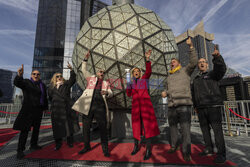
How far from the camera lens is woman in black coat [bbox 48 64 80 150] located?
2.64 m

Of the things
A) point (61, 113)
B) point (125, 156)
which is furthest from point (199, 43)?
point (61, 113)

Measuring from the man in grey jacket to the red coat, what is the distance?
40cm

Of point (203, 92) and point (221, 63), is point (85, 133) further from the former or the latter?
point (221, 63)

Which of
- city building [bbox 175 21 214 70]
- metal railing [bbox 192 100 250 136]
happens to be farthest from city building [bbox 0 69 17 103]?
city building [bbox 175 21 214 70]

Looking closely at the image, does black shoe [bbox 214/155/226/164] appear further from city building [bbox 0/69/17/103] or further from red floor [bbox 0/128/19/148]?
city building [bbox 0/69/17/103]

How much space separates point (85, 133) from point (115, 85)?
1322mm

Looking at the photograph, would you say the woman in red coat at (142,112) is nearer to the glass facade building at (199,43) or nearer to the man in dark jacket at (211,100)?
the man in dark jacket at (211,100)

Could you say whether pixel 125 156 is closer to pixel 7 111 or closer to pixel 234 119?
pixel 234 119

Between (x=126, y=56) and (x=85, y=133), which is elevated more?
(x=126, y=56)

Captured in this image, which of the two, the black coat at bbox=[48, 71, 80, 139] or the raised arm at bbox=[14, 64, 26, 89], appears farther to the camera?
the black coat at bbox=[48, 71, 80, 139]

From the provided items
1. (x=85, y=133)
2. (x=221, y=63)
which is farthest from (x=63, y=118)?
(x=221, y=63)

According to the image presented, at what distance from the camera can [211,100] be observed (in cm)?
217

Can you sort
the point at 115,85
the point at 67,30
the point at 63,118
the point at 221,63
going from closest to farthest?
the point at 221,63
the point at 63,118
the point at 115,85
the point at 67,30

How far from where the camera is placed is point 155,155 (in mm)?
2240
